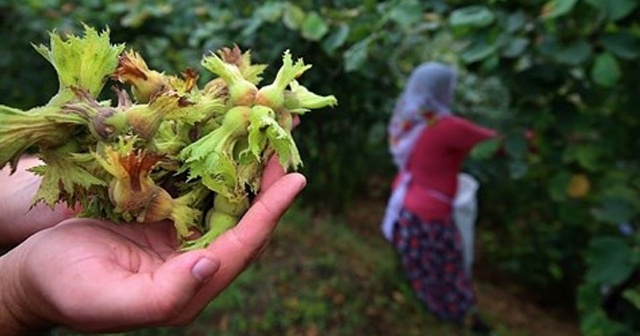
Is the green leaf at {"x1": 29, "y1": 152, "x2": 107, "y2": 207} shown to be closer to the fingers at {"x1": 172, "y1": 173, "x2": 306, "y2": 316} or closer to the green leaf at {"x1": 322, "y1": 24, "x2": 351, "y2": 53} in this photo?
the fingers at {"x1": 172, "y1": 173, "x2": 306, "y2": 316}

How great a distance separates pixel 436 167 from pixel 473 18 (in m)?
1.49

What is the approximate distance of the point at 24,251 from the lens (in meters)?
0.84

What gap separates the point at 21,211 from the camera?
3.52ft

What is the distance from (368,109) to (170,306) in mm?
2413

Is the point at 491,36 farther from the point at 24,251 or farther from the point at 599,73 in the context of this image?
the point at 24,251

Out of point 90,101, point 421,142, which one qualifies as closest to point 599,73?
point 90,101

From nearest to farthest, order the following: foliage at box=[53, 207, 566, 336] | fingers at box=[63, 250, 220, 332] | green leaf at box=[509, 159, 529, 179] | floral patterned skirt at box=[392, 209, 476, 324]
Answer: fingers at box=[63, 250, 220, 332] < green leaf at box=[509, 159, 529, 179] < foliage at box=[53, 207, 566, 336] < floral patterned skirt at box=[392, 209, 476, 324]

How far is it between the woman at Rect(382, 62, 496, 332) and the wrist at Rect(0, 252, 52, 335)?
2.25m

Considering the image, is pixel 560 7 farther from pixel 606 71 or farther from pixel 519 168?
pixel 519 168

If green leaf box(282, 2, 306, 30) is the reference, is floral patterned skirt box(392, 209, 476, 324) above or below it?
below

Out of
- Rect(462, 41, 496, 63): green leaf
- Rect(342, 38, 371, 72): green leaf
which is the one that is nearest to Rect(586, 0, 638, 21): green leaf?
Rect(462, 41, 496, 63): green leaf

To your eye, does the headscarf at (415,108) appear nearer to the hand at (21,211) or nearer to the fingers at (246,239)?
the hand at (21,211)

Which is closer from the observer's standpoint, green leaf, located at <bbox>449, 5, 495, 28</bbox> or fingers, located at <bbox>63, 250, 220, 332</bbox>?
fingers, located at <bbox>63, 250, 220, 332</bbox>

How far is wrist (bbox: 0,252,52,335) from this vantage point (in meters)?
0.85
